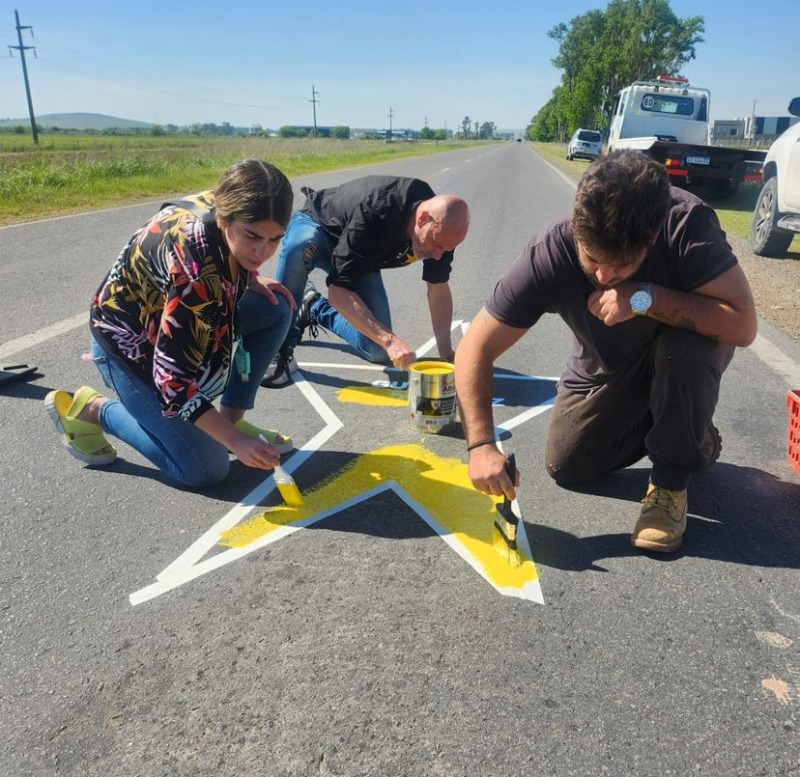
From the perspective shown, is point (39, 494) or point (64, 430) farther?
point (64, 430)

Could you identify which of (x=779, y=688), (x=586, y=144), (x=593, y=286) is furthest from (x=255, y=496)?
(x=586, y=144)

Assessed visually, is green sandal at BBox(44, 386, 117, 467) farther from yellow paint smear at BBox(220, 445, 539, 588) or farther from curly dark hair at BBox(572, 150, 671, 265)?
curly dark hair at BBox(572, 150, 671, 265)

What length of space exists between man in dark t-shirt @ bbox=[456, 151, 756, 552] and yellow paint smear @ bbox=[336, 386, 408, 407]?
1.48m

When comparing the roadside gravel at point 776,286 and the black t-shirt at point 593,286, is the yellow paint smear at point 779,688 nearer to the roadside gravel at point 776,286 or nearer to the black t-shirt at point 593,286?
the black t-shirt at point 593,286

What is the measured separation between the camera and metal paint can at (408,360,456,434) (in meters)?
3.67

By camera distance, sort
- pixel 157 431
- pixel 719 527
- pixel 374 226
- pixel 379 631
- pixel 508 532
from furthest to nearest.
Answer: pixel 374 226
pixel 157 431
pixel 719 527
pixel 508 532
pixel 379 631

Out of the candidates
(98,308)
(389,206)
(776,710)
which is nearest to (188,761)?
(776,710)

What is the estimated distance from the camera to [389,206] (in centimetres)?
424

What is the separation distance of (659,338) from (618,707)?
1361mm

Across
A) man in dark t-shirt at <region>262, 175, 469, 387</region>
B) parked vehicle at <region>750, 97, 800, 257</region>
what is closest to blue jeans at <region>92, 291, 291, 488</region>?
man in dark t-shirt at <region>262, 175, 469, 387</region>

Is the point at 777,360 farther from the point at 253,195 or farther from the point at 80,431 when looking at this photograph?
the point at 80,431

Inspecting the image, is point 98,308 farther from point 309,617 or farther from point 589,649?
point 589,649

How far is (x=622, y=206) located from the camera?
2109 mm

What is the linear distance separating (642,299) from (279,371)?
2.66 meters
